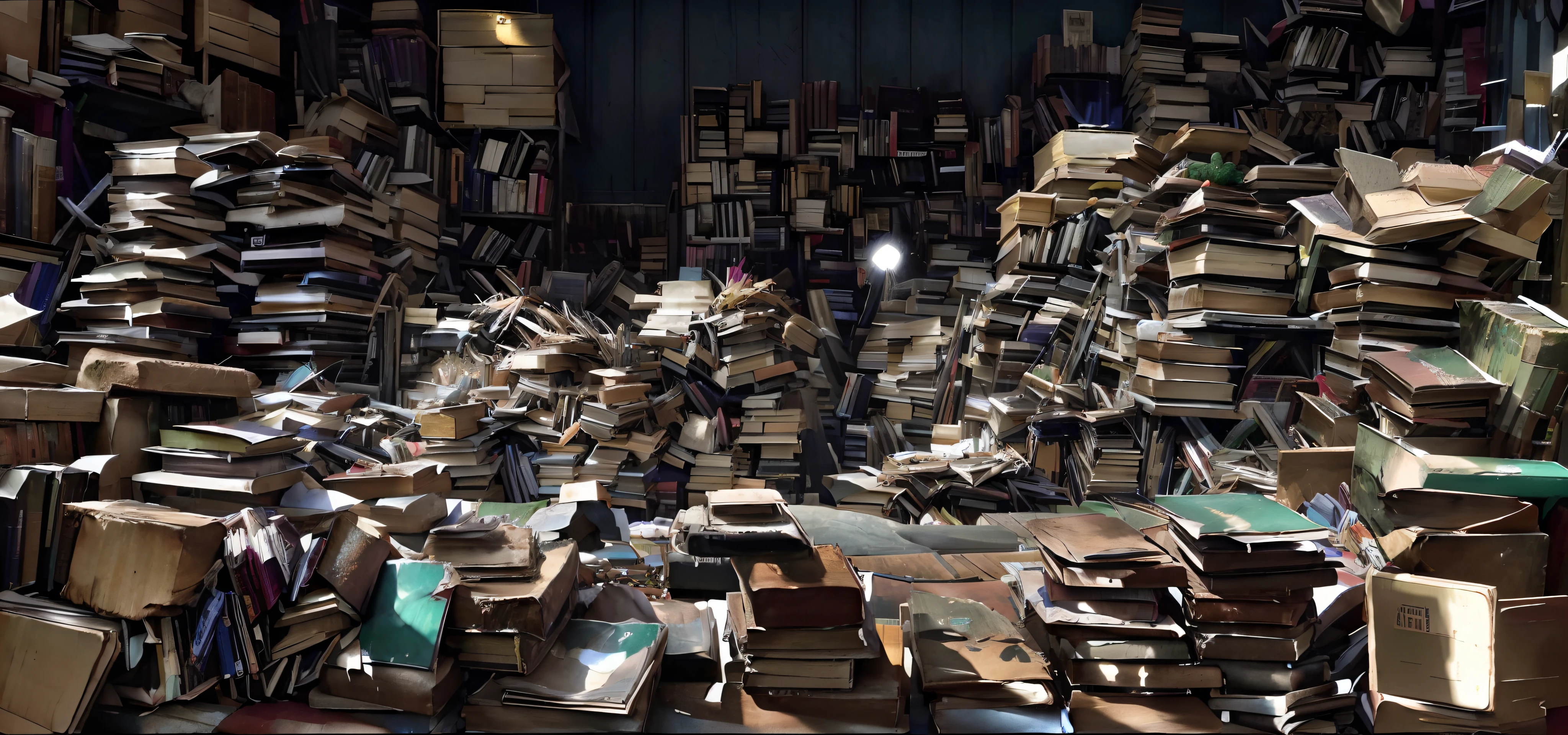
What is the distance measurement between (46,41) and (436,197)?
255 cm

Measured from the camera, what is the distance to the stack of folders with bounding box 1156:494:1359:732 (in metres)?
1.58

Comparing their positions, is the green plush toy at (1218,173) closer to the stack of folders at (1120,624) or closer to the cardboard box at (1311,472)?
the cardboard box at (1311,472)

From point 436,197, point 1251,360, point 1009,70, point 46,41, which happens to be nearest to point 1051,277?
point 1251,360

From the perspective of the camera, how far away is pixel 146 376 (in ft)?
6.13

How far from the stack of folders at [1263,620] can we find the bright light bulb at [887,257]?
606cm

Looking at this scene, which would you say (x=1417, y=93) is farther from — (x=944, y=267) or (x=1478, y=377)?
(x=1478, y=377)

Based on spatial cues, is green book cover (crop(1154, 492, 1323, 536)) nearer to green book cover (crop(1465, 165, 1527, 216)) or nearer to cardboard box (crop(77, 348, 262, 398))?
green book cover (crop(1465, 165, 1527, 216))

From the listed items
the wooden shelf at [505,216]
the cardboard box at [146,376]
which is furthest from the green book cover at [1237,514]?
the wooden shelf at [505,216]

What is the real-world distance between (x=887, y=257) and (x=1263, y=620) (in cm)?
620

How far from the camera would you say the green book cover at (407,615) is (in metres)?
1.47

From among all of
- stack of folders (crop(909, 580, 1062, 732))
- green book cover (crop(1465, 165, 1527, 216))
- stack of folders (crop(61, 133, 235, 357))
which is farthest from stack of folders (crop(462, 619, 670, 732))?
stack of folders (crop(61, 133, 235, 357))

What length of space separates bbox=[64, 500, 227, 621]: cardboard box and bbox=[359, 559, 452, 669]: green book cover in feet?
0.96

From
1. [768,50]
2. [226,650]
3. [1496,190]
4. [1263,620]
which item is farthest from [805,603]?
[768,50]

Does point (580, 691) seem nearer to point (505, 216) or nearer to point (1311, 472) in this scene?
point (1311, 472)
